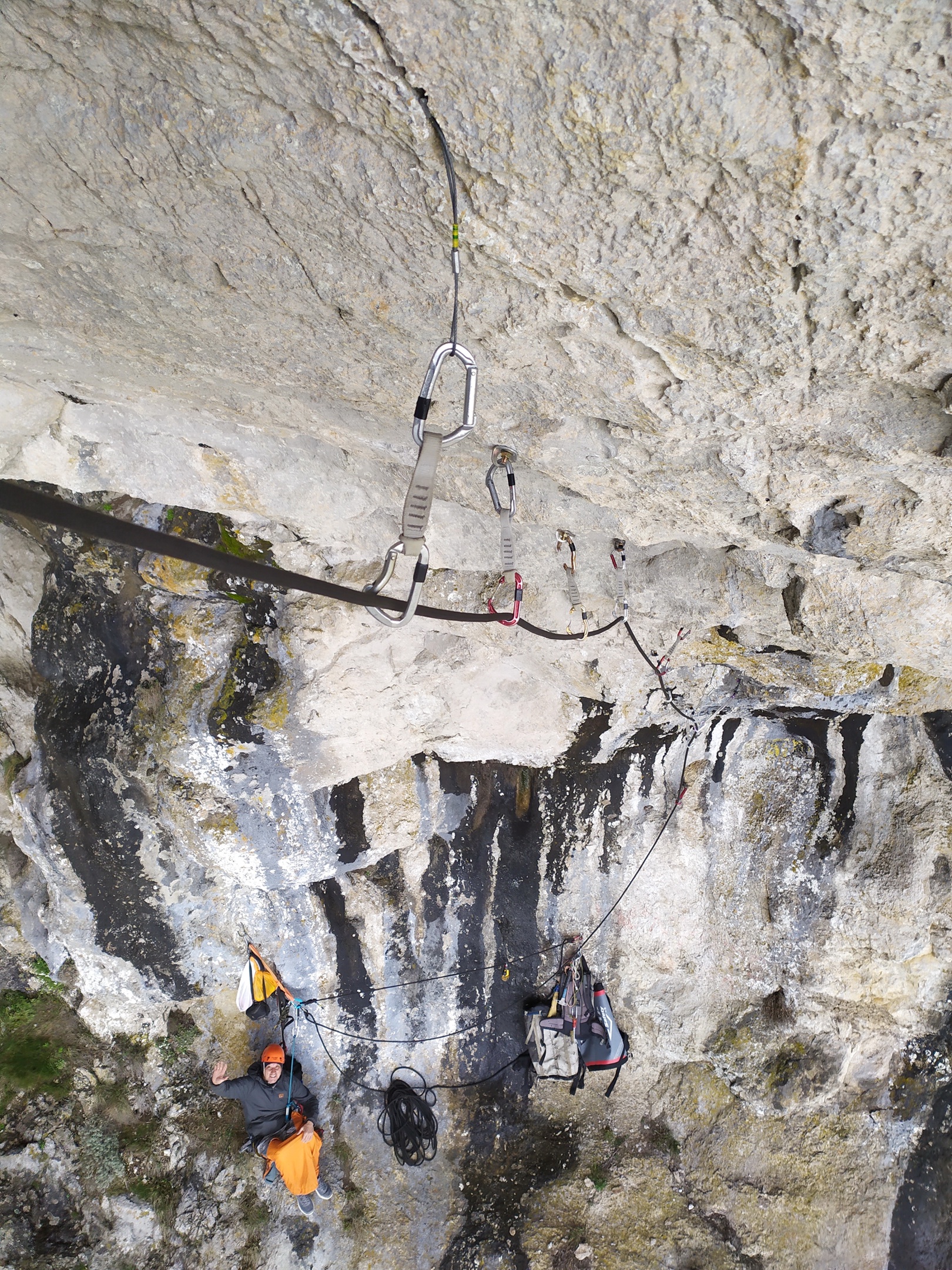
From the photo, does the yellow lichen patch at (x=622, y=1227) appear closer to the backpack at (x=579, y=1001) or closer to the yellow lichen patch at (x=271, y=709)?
the backpack at (x=579, y=1001)

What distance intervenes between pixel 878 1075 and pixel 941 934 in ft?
3.41

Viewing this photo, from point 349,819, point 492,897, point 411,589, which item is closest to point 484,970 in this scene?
point 492,897

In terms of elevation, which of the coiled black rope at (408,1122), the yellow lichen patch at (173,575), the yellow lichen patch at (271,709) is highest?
the yellow lichen patch at (173,575)

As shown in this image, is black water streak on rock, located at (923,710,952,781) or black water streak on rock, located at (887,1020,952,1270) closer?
black water streak on rock, located at (923,710,952,781)

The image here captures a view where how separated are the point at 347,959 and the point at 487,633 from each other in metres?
2.11

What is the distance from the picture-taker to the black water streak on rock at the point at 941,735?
3.20 m

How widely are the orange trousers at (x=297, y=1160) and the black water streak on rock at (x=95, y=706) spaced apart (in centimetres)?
165

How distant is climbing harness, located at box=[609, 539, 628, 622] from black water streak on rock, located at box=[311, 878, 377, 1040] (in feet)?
6.69

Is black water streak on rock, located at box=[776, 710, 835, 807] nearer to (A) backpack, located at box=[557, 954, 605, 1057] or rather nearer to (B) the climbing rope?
(A) backpack, located at box=[557, 954, 605, 1057]

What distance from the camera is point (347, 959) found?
3.59 m

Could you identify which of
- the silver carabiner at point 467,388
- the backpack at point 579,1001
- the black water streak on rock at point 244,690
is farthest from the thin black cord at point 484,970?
the silver carabiner at point 467,388

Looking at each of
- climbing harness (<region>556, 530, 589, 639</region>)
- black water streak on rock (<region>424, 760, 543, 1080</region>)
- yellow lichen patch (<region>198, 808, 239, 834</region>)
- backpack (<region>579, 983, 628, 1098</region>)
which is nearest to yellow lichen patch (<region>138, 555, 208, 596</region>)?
yellow lichen patch (<region>198, 808, 239, 834</region>)

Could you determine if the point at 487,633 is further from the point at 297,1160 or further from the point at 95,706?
the point at 297,1160

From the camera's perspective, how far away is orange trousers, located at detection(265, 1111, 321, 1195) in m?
3.40
